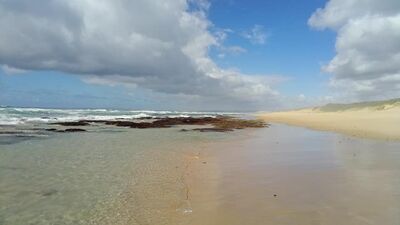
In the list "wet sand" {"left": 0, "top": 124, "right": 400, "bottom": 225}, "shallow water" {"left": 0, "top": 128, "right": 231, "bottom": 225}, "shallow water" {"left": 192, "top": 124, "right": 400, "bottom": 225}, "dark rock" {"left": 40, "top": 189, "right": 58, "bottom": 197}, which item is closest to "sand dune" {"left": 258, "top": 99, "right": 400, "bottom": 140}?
"shallow water" {"left": 192, "top": 124, "right": 400, "bottom": 225}

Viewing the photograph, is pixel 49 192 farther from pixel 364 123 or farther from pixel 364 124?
pixel 364 123

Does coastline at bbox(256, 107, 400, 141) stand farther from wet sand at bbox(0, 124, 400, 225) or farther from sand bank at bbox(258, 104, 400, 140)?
wet sand at bbox(0, 124, 400, 225)

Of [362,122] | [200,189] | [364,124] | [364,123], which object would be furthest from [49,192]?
[362,122]

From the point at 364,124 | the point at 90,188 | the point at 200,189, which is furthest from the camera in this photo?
the point at 364,124

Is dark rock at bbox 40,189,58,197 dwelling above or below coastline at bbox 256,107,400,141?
below

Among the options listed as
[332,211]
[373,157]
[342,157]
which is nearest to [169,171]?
[332,211]

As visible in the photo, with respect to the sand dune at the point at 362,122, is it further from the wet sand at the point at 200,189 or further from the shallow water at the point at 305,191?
the wet sand at the point at 200,189

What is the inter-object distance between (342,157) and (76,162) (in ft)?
32.5

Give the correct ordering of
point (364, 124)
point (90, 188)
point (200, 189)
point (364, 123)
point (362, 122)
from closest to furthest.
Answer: point (200, 189) → point (90, 188) → point (364, 124) → point (364, 123) → point (362, 122)

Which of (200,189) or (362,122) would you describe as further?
(362,122)

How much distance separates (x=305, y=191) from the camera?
8.71m

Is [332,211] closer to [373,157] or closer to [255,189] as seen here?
[255,189]

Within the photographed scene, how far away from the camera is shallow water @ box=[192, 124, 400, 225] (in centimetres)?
676

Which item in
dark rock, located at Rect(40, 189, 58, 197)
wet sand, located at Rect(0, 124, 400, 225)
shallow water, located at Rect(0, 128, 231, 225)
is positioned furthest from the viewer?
dark rock, located at Rect(40, 189, 58, 197)
